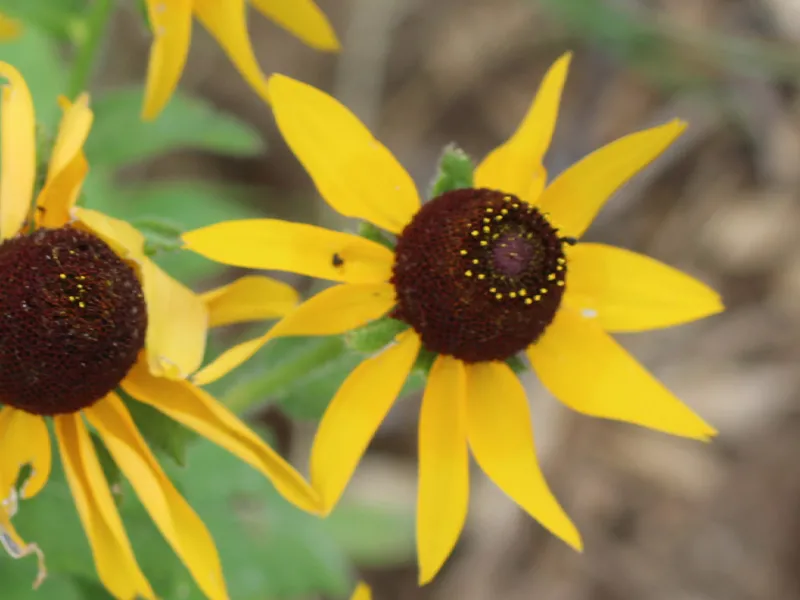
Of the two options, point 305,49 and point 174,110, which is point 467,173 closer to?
point 174,110

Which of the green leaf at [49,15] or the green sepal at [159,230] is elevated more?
the green leaf at [49,15]

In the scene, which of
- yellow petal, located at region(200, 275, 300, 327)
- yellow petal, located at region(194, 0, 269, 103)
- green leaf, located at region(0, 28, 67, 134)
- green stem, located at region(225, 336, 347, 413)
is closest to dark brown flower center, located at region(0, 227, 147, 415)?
yellow petal, located at region(200, 275, 300, 327)

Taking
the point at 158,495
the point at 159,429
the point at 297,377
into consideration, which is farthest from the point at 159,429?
the point at 297,377

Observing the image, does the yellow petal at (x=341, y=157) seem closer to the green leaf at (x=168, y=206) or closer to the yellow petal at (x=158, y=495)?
the yellow petal at (x=158, y=495)

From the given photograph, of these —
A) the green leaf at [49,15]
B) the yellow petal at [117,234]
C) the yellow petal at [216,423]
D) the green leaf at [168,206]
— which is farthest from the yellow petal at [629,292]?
the green leaf at [49,15]

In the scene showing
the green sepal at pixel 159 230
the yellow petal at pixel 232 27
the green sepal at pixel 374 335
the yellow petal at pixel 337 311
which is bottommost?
the green sepal at pixel 374 335

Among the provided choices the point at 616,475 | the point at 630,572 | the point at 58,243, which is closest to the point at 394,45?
the point at 616,475

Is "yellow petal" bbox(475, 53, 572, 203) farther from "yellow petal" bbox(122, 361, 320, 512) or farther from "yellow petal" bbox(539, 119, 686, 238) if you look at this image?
"yellow petal" bbox(122, 361, 320, 512)

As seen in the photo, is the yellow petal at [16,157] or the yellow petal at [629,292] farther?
the yellow petal at [629,292]
